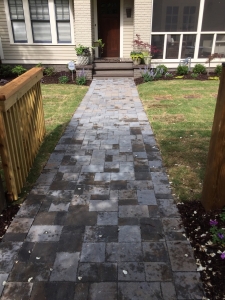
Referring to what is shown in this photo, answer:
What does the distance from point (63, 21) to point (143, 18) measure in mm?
3741

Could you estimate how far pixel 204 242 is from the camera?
2498 millimetres

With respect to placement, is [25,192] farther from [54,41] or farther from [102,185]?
[54,41]

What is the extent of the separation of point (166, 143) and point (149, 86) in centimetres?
535

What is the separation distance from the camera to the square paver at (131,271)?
7.08ft

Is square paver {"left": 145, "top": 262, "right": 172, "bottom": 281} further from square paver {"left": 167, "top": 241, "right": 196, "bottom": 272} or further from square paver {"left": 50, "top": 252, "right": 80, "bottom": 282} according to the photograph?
square paver {"left": 50, "top": 252, "right": 80, "bottom": 282}

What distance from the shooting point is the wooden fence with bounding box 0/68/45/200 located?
114 inches

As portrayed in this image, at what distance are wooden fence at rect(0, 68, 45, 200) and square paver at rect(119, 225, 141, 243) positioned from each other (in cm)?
146

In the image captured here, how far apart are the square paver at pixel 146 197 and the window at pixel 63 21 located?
35.4 feet

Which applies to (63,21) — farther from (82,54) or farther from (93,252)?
(93,252)

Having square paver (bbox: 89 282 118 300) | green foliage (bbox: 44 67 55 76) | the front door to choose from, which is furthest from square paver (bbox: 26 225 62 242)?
the front door

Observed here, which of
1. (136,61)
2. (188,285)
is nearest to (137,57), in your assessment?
(136,61)

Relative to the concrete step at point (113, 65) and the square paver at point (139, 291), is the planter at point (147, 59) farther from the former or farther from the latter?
the square paver at point (139, 291)

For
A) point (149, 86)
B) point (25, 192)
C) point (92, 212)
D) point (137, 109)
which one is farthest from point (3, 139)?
point (149, 86)

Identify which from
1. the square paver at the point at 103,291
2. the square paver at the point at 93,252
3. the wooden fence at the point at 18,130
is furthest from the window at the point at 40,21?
the square paver at the point at 103,291
